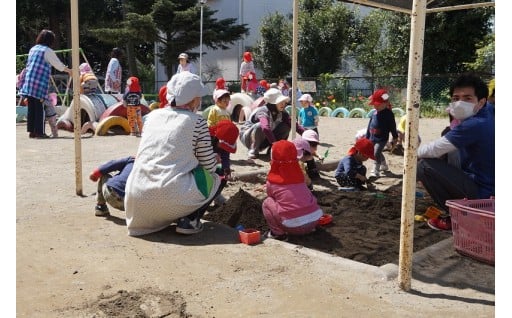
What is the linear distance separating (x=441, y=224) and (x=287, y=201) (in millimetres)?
1537

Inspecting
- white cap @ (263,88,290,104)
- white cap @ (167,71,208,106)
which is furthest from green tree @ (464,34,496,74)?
white cap @ (167,71,208,106)

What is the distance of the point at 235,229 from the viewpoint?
4402 mm

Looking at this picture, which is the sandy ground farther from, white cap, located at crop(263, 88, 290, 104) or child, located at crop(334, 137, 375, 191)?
white cap, located at crop(263, 88, 290, 104)

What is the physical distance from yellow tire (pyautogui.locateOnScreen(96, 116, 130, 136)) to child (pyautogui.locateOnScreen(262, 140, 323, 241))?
7652 millimetres

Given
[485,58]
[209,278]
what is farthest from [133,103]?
[485,58]

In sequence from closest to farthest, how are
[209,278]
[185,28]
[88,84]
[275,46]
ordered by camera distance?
[209,278] < [88,84] < [185,28] < [275,46]

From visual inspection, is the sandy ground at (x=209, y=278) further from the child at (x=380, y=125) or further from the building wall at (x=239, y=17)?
the building wall at (x=239, y=17)

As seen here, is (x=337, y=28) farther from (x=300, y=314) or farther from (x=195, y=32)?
(x=300, y=314)

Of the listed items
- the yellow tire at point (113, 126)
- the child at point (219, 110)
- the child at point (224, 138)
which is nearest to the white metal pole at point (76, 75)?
the child at point (224, 138)

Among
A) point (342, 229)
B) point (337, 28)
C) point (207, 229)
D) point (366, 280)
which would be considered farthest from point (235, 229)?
point (337, 28)

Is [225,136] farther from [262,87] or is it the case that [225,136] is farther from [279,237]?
[262,87]

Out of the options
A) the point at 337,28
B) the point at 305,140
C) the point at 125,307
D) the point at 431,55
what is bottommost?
the point at 125,307

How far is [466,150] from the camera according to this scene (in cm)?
445

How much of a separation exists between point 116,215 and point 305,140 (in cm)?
262
